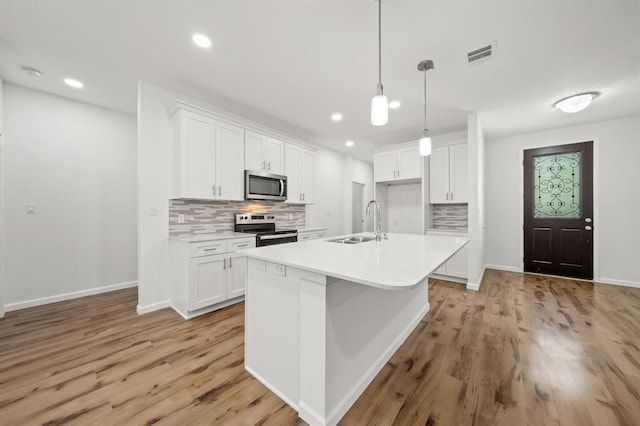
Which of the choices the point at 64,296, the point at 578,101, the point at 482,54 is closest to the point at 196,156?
the point at 64,296

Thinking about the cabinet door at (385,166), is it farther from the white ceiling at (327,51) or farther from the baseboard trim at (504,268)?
the baseboard trim at (504,268)

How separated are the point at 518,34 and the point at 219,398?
360 cm

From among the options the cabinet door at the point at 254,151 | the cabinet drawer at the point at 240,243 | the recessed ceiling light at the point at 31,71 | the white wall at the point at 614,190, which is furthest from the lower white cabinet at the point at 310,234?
the white wall at the point at 614,190

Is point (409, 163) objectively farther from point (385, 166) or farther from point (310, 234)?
point (310, 234)

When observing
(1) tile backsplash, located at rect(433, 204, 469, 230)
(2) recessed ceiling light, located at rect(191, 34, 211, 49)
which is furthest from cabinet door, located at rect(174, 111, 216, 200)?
(1) tile backsplash, located at rect(433, 204, 469, 230)

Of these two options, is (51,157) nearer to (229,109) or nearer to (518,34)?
(229,109)

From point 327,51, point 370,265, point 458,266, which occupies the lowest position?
point 458,266

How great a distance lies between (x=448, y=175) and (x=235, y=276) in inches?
154

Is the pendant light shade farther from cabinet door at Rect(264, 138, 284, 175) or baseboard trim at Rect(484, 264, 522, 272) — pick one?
baseboard trim at Rect(484, 264, 522, 272)

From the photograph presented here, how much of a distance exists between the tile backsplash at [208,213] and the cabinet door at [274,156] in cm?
A: 60

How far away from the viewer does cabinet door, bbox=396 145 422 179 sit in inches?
175

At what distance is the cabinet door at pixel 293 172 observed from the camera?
4.12m

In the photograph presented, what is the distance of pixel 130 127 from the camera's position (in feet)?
12.0

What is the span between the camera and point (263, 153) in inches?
147
